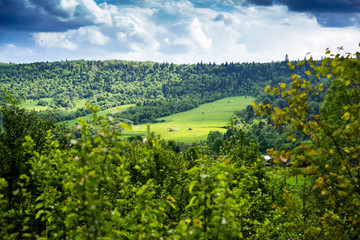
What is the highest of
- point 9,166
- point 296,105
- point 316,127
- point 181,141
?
point 296,105

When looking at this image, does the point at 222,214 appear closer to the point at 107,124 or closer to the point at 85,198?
the point at 85,198

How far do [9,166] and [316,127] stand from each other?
1059 cm

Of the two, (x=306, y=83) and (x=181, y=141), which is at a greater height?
(x=306, y=83)

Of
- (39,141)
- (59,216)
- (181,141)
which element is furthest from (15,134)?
A: (181,141)

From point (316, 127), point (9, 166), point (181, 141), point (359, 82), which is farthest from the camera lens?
point (181, 141)

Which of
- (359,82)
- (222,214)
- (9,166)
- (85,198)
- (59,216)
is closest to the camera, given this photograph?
(85,198)

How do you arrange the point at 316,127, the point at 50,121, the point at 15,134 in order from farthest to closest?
the point at 50,121 → the point at 15,134 → the point at 316,127

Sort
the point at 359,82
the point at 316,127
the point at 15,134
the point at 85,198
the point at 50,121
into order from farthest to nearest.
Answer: the point at 50,121 → the point at 15,134 → the point at 316,127 → the point at 359,82 → the point at 85,198

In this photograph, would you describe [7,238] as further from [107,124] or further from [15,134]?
[15,134]

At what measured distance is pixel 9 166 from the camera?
9.93 meters

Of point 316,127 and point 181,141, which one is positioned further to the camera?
point 181,141

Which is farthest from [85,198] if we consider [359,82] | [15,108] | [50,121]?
[50,121]

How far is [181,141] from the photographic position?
178250 millimetres

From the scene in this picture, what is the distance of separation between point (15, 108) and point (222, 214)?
38.0 feet
